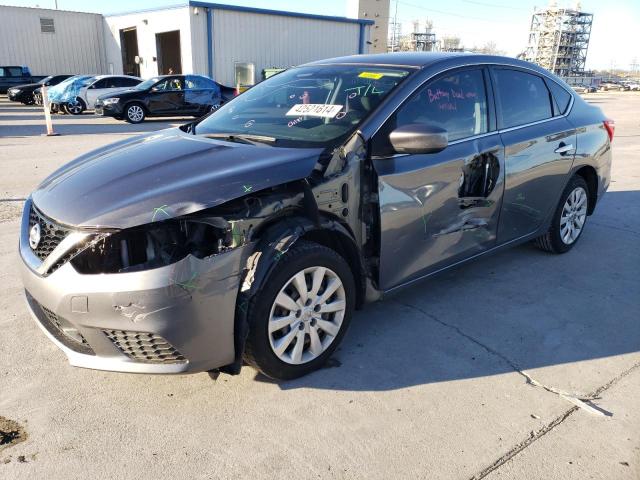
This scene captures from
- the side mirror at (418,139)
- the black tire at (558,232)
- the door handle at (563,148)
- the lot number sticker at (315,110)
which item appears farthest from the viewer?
the black tire at (558,232)

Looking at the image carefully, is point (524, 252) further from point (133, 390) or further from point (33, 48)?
point (33, 48)

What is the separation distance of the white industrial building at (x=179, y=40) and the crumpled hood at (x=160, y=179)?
2415 cm

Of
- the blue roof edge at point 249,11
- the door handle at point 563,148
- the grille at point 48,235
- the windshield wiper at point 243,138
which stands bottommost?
the grille at point 48,235

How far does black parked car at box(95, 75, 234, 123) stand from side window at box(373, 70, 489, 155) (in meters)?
14.3

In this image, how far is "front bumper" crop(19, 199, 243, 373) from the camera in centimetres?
235

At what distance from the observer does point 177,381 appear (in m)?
2.95

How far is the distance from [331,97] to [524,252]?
8.55ft

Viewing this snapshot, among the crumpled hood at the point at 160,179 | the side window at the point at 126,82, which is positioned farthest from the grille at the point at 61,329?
the side window at the point at 126,82

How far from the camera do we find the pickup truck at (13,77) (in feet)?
88.2

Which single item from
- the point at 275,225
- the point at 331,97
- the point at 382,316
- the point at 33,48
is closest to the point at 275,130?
the point at 331,97

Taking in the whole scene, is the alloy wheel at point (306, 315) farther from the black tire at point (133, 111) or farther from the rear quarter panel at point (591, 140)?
the black tire at point (133, 111)

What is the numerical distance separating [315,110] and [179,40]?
2744 centimetres

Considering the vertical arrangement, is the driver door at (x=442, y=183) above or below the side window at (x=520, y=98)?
below

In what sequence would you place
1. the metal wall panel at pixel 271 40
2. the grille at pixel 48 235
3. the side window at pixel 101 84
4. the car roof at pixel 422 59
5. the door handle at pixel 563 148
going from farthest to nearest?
the metal wall panel at pixel 271 40 < the side window at pixel 101 84 < the door handle at pixel 563 148 < the car roof at pixel 422 59 < the grille at pixel 48 235
